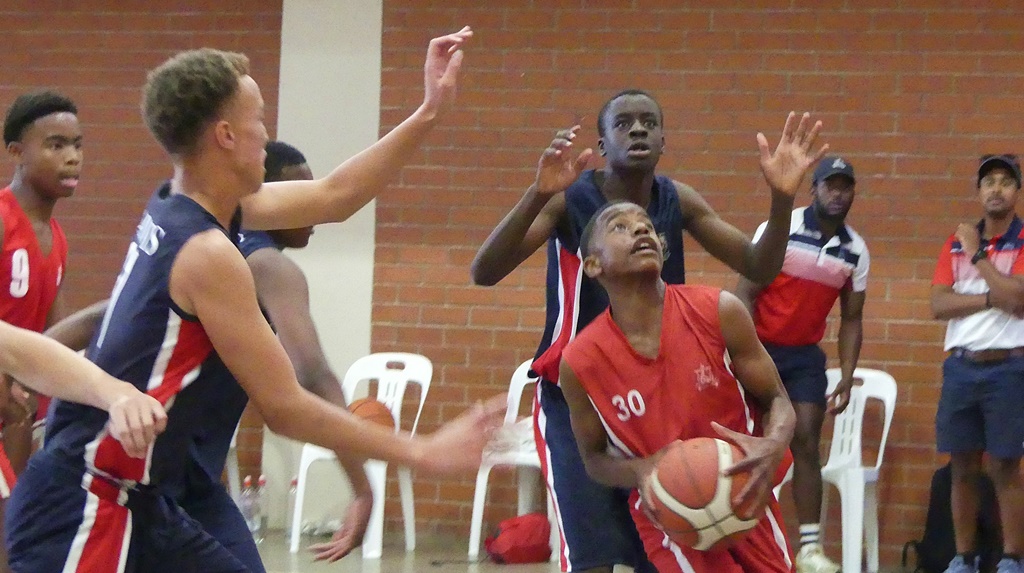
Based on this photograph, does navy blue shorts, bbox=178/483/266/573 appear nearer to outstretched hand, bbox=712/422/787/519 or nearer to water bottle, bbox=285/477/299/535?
outstretched hand, bbox=712/422/787/519

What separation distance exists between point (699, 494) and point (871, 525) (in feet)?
12.3


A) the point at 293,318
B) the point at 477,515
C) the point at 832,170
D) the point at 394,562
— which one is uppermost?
the point at 832,170

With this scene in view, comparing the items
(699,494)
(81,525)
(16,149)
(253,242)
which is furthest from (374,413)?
(81,525)

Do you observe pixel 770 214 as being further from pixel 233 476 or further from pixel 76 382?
pixel 233 476

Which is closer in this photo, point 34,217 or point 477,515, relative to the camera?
point 34,217

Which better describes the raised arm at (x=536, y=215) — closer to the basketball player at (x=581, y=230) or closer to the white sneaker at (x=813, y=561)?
the basketball player at (x=581, y=230)

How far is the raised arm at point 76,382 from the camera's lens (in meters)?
2.17

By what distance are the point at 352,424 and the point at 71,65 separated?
21.2 ft

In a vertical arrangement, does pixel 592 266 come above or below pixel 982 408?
above

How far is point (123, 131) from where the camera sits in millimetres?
7961

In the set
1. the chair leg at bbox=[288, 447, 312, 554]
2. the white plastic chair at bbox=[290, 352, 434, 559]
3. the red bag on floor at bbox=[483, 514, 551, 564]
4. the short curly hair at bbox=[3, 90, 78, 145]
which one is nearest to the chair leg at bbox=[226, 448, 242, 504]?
the white plastic chair at bbox=[290, 352, 434, 559]

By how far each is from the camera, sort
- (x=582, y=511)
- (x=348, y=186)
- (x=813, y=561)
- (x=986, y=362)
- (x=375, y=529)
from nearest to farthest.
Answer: (x=348, y=186) → (x=582, y=511) → (x=813, y=561) → (x=986, y=362) → (x=375, y=529)

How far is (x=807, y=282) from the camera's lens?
246 inches

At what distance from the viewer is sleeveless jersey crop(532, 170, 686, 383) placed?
3.94 meters
